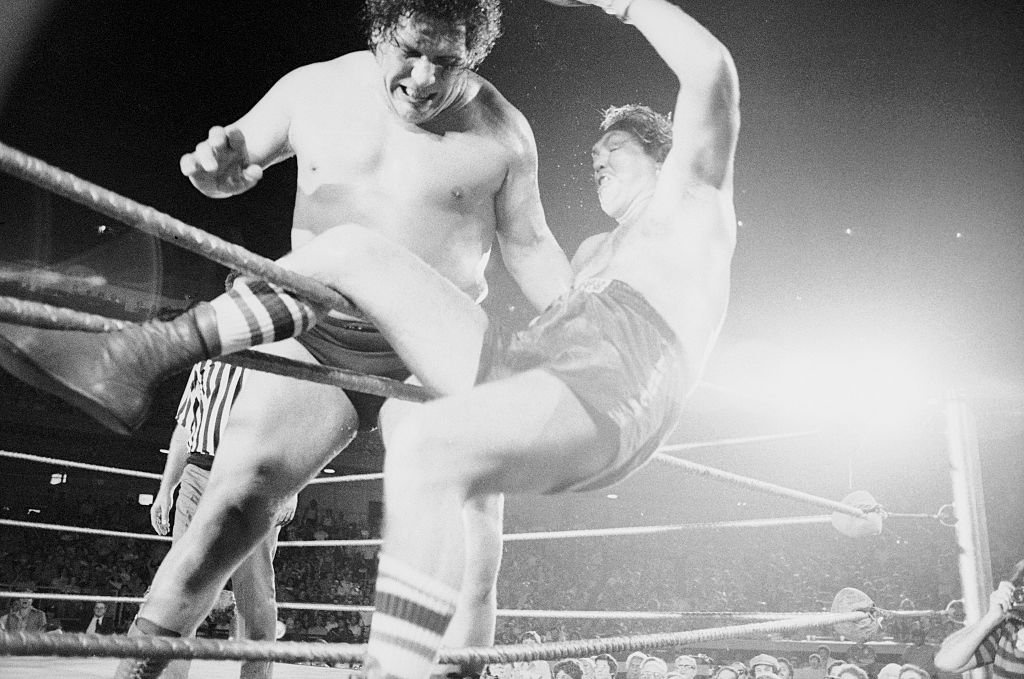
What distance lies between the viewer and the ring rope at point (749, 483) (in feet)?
4.56

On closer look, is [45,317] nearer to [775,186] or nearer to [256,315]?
[256,315]

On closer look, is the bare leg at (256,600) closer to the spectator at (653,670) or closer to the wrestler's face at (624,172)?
the wrestler's face at (624,172)

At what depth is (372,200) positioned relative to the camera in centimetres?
127

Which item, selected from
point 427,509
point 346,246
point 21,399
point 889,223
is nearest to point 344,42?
point 346,246

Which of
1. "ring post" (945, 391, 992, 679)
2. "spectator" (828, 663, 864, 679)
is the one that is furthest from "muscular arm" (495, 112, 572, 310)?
"spectator" (828, 663, 864, 679)

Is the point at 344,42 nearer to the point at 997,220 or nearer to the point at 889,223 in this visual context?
the point at 889,223

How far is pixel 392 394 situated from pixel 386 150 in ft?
1.53

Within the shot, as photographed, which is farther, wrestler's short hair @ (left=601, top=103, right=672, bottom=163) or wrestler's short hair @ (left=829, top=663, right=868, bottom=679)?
wrestler's short hair @ (left=829, top=663, right=868, bottom=679)

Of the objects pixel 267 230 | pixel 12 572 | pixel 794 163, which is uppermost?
pixel 794 163

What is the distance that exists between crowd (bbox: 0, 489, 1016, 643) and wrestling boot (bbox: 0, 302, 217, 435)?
6617mm

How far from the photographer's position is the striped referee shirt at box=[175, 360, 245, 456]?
191cm

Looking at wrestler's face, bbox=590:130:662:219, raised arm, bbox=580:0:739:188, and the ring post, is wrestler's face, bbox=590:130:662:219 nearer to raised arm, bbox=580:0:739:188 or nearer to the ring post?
raised arm, bbox=580:0:739:188

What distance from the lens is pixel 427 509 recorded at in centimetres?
73

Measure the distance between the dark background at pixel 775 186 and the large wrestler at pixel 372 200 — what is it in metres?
0.68
